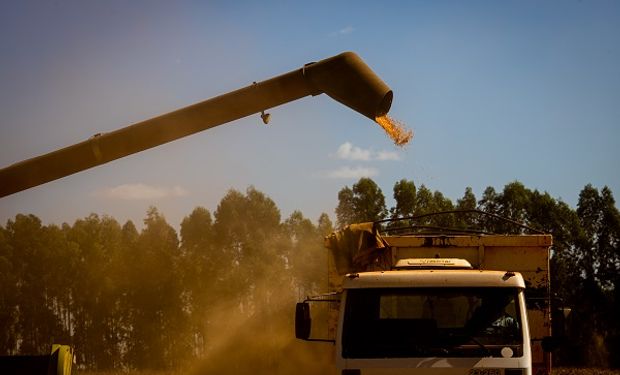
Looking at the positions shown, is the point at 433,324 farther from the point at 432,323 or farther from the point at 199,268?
the point at 199,268

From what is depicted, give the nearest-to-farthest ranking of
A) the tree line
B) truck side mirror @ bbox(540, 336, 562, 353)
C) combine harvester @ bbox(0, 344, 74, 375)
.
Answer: combine harvester @ bbox(0, 344, 74, 375) → truck side mirror @ bbox(540, 336, 562, 353) → the tree line

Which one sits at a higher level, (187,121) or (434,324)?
(187,121)

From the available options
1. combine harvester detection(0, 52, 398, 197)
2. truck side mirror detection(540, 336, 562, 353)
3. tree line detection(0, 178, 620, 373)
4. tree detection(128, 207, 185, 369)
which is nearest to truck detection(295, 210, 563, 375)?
truck side mirror detection(540, 336, 562, 353)

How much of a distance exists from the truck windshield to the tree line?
3255 cm

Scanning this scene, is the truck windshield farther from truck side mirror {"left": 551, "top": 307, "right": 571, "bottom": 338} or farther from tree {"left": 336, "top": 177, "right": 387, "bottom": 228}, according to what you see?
tree {"left": 336, "top": 177, "right": 387, "bottom": 228}

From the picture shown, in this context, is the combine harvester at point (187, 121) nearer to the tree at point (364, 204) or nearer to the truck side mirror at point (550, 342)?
the truck side mirror at point (550, 342)

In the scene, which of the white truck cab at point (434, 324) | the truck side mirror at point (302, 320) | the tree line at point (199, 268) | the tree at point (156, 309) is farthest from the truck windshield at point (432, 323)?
the tree at point (156, 309)

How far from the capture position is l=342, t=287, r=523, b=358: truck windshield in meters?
7.92

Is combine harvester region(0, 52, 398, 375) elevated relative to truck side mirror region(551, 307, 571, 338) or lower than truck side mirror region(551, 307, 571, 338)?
elevated

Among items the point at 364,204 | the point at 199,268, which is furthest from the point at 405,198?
the point at 199,268

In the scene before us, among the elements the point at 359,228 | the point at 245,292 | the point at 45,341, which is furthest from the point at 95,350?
the point at 359,228

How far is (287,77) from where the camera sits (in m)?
10.4

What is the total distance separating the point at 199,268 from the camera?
46.7 meters

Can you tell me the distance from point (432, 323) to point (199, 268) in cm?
3949
